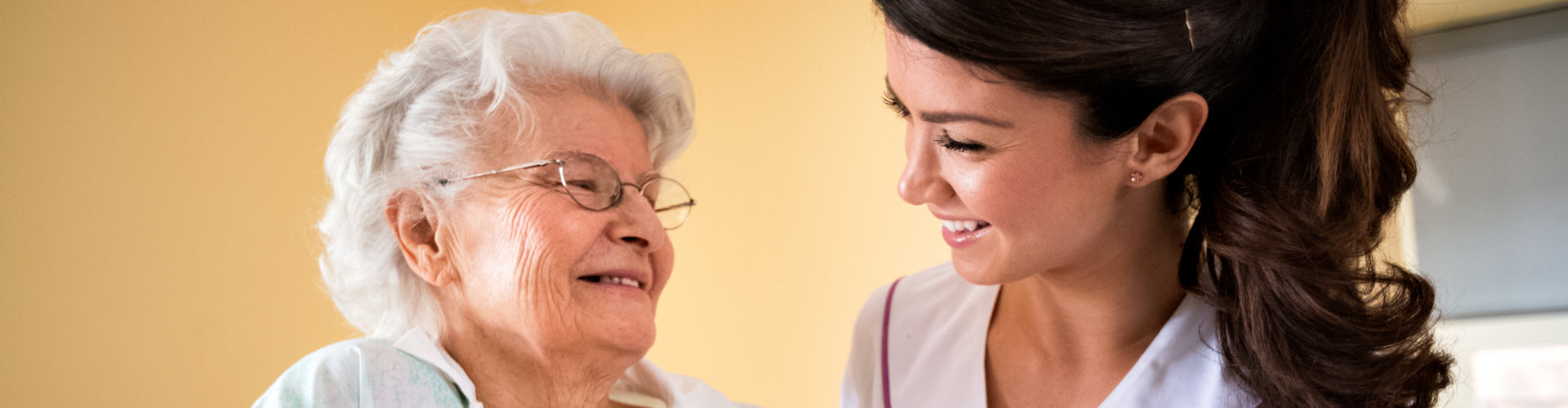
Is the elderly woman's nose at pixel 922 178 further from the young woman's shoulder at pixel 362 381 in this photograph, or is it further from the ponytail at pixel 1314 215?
the young woman's shoulder at pixel 362 381

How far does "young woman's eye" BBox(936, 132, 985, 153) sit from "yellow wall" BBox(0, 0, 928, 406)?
0.80 meters

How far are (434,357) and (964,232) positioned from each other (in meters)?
0.75

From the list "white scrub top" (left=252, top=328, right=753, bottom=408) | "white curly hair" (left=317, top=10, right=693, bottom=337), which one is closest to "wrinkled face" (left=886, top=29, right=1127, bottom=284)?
"white curly hair" (left=317, top=10, right=693, bottom=337)

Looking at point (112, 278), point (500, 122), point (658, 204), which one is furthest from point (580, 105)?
point (112, 278)

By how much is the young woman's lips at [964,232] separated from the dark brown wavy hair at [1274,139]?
0.17 metres

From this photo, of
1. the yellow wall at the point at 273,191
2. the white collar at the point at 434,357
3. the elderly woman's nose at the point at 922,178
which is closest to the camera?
the elderly woman's nose at the point at 922,178

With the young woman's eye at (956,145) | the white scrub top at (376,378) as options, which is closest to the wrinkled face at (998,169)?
the young woman's eye at (956,145)

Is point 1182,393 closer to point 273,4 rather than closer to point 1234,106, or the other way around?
point 1234,106

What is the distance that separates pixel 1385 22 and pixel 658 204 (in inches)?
44.0

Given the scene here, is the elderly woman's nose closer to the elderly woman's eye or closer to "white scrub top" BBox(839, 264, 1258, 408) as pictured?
"white scrub top" BBox(839, 264, 1258, 408)

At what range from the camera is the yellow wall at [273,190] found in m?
2.62

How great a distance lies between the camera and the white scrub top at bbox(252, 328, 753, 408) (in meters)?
1.32

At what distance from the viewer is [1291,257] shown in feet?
3.87

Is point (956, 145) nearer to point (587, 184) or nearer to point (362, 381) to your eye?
A: point (587, 184)
